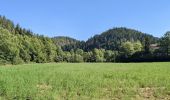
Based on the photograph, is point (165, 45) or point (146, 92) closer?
point (146, 92)

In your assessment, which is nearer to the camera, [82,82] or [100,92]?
[100,92]

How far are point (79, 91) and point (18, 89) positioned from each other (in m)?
3.05

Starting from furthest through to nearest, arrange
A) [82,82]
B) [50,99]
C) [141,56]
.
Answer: [141,56] < [82,82] < [50,99]

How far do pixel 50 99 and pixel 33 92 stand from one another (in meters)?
1.53

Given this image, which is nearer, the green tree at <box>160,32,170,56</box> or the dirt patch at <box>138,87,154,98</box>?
the dirt patch at <box>138,87,154,98</box>

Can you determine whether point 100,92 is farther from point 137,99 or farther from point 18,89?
point 18,89

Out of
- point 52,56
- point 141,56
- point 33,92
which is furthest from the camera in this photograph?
point 52,56

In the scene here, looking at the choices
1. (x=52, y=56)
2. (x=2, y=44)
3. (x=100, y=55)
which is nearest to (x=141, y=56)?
(x=52, y=56)

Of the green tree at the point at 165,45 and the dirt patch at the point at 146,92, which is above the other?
the green tree at the point at 165,45

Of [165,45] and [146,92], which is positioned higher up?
[165,45]

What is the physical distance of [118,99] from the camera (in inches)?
693

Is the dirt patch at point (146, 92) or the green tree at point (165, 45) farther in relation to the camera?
the green tree at point (165, 45)

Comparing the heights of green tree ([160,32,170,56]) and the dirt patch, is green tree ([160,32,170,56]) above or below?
above

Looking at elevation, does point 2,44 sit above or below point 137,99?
above
